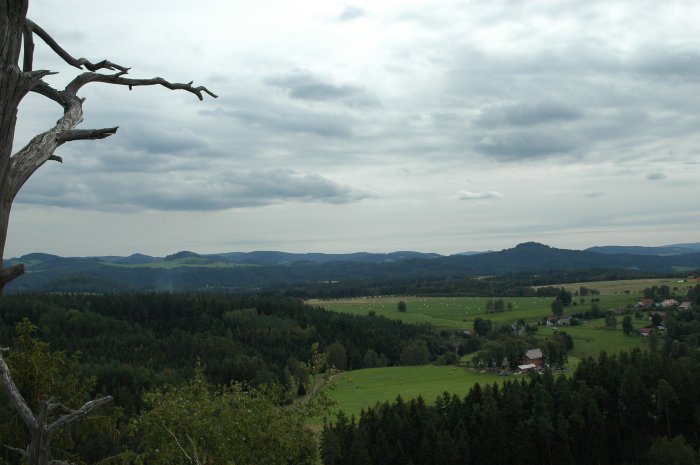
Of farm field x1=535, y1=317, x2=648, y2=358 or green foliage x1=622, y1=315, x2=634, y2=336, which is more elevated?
green foliage x1=622, y1=315, x2=634, y2=336

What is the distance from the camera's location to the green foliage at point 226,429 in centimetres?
1298

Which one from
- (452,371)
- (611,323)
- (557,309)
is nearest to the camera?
(452,371)

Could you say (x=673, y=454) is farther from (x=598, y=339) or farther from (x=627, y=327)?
(x=627, y=327)

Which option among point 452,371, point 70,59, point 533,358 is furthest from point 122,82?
point 533,358

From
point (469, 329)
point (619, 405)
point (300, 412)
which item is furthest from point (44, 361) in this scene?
point (469, 329)

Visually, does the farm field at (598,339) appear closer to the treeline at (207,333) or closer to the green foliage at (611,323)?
the green foliage at (611,323)

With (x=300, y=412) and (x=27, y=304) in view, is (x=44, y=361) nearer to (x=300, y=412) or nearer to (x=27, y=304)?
→ (x=300, y=412)

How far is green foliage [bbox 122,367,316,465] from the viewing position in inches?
511

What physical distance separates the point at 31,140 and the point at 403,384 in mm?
92051

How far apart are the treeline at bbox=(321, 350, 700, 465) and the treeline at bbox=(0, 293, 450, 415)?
140ft

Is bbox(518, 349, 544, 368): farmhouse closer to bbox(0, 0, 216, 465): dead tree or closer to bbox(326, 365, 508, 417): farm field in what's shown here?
bbox(326, 365, 508, 417): farm field

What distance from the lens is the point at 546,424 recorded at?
50.7 m

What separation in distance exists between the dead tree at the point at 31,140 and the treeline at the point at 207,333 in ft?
287

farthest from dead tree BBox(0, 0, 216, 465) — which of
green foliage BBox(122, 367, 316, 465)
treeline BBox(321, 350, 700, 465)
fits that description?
treeline BBox(321, 350, 700, 465)
